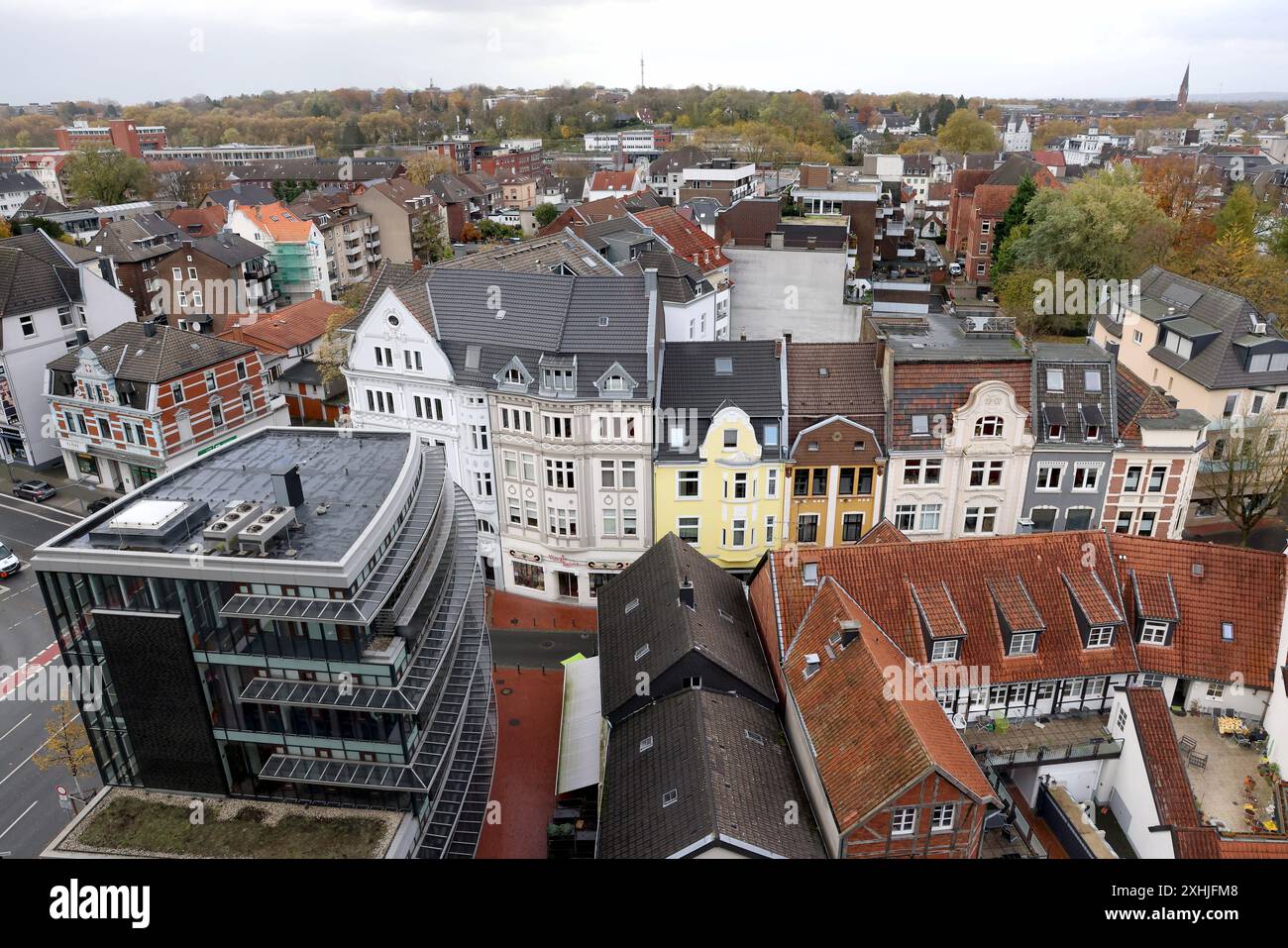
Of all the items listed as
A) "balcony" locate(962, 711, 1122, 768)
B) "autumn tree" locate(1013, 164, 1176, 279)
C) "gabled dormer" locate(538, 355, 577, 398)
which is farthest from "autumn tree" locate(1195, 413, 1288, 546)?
"gabled dormer" locate(538, 355, 577, 398)

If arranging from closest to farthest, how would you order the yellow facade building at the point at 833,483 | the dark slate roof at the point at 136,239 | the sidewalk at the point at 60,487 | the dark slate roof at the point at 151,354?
the yellow facade building at the point at 833,483
the dark slate roof at the point at 151,354
the sidewalk at the point at 60,487
the dark slate roof at the point at 136,239

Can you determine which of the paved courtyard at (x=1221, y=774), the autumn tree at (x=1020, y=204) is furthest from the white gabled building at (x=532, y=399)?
the autumn tree at (x=1020, y=204)

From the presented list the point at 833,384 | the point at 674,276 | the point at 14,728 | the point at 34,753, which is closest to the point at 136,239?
the point at 674,276

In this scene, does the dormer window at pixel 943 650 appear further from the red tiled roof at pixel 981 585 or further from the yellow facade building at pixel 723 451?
the yellow facade building at pixel 723 451

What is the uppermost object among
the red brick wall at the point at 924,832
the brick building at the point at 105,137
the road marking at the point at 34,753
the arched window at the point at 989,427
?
the brick building at the point at 105,137

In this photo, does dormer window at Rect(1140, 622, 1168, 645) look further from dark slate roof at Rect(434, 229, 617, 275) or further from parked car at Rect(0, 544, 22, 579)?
parked car at Rect(0, 544, 22, 579)

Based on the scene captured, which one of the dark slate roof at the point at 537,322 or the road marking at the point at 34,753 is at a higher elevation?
the dark slate roof at the point at 537,322

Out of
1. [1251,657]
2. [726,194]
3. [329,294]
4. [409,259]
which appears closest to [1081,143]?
[726,194]
